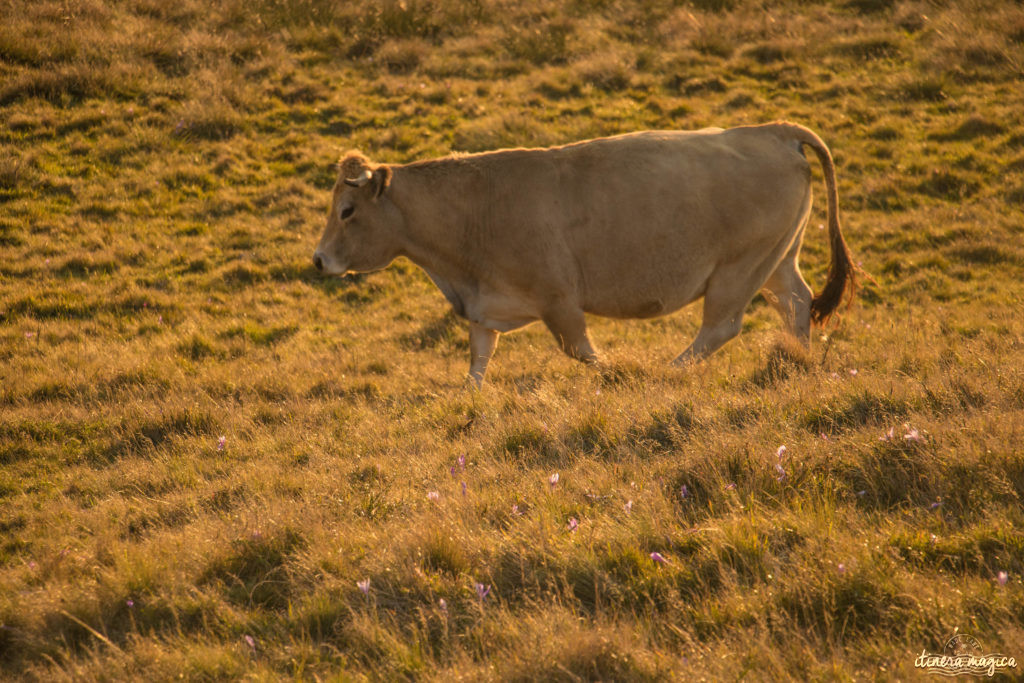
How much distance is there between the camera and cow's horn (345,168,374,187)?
24.2 ft

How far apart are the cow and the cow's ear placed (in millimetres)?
13

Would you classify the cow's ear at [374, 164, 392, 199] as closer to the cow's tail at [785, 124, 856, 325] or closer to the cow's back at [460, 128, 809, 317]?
the cow's back at [460, 128, 809, 317]

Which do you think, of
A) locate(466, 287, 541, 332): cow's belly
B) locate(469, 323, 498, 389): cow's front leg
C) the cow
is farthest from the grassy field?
the cow

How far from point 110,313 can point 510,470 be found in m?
6.57

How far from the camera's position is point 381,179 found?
7.68m

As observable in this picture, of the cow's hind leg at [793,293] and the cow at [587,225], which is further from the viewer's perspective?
the cow's hind leg at [793,293]

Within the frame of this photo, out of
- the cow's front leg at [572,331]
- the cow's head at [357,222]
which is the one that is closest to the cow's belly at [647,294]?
the cow's front leg at [572,331]

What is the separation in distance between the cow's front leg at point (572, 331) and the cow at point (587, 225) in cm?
1

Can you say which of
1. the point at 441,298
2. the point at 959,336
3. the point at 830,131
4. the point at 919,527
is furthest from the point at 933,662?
the point at 830,131

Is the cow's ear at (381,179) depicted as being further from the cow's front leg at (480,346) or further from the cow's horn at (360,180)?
the cow's front leg at (480,346)

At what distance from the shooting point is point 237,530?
472cm

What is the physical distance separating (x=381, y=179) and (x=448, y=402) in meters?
2.15

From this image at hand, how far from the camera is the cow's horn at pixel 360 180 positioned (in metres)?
7.39

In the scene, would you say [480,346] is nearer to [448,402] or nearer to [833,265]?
[448,402]
